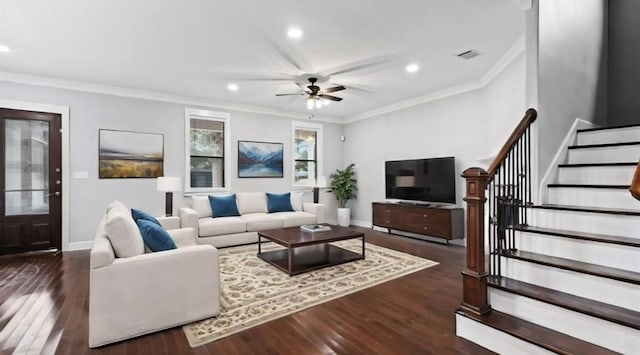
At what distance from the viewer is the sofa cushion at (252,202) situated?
5.93 m

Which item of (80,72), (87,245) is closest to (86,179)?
(87,245)

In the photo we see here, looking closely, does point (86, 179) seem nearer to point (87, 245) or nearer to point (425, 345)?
point (87, 245)

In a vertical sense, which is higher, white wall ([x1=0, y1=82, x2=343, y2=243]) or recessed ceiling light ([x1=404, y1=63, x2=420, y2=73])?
recessed ceiling light ([x1=404, y1=63, x2=420, y2=73])

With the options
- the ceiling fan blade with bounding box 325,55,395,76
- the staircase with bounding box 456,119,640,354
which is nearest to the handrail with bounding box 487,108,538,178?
the staircase with bounding box 456,119,640,354

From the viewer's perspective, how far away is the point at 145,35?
3.30 metres

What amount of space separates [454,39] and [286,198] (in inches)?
161

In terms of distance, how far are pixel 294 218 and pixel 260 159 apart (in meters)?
1.70

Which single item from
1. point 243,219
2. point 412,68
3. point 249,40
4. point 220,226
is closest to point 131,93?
point 220,226

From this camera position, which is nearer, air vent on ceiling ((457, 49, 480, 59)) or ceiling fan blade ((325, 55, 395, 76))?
air vent on ceiling ((457, 49, 480, 59))

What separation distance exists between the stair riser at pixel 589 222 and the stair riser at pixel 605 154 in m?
0.91

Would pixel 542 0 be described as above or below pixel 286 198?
above

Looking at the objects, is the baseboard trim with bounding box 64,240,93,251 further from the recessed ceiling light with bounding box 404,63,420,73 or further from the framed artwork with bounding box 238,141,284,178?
the recessed ceiling light with bounding box 404,63,420,73

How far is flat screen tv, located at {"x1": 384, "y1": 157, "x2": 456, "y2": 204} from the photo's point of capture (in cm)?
530

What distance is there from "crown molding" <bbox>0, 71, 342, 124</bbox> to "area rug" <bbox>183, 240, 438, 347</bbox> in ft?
9.95
